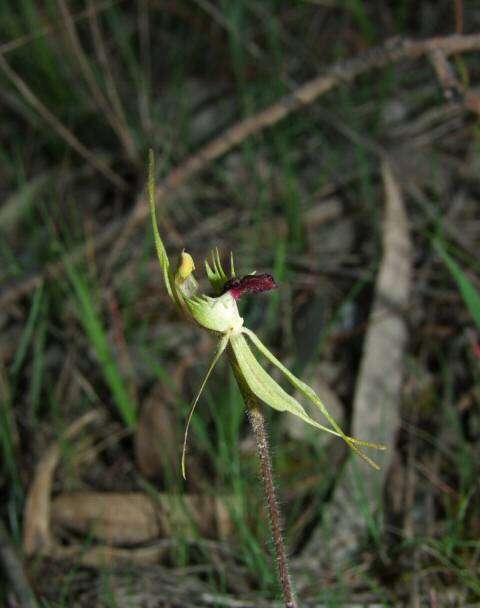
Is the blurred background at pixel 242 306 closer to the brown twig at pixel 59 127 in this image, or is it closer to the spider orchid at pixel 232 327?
the brown twig at pixel 59 127

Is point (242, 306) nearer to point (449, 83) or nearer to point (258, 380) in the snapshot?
point (449, 83)

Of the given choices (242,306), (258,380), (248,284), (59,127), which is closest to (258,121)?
(242,306)

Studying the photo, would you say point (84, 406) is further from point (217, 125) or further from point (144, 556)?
point (217, 125)

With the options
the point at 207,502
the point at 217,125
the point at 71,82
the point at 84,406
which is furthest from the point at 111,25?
the point at 207,502

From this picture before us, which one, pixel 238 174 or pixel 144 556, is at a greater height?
pixel 238 174

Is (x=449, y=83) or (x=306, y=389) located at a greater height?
(x=449, y=83)
